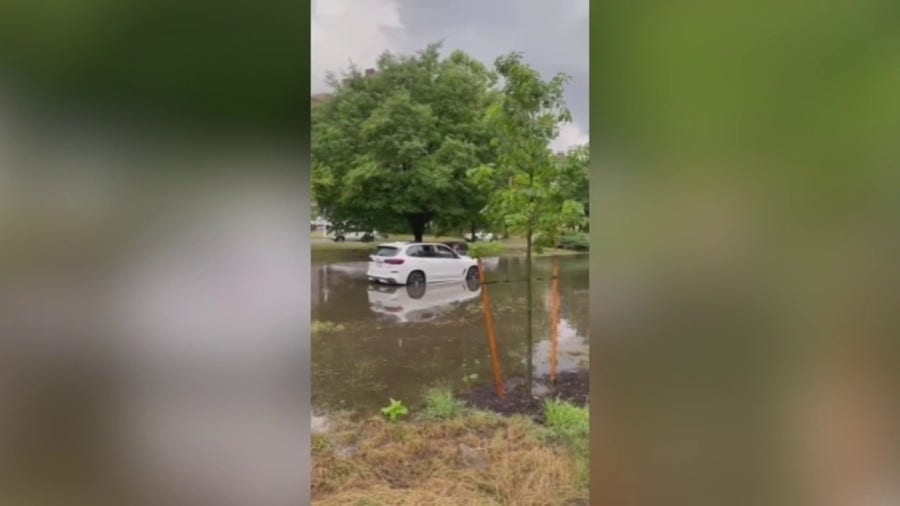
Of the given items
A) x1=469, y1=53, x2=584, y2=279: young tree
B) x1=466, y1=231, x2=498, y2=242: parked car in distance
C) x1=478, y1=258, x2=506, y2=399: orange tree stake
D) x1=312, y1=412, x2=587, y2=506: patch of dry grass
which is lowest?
x1=312, y1=412, x2=587, y2=506: patch of dry grass

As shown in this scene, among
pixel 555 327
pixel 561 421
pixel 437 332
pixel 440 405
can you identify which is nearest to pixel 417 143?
pixel 437 332

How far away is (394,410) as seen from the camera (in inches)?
86.3

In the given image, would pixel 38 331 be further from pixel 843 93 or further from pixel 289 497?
pixel 843 93

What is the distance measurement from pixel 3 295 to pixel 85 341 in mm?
120

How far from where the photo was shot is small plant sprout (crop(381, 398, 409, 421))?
218cm

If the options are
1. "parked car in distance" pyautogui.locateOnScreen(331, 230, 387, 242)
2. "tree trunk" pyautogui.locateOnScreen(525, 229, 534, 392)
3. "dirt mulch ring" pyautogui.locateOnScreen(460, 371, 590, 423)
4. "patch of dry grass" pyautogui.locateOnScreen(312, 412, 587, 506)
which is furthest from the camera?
"tree trunk" pyautogui.locateOnScreen(525, 229, 534, 392)

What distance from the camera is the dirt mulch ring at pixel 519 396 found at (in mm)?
2224

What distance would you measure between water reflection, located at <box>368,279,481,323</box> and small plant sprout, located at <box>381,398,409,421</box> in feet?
1.19

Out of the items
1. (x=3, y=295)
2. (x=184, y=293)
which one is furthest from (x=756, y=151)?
(x=3, y=295)

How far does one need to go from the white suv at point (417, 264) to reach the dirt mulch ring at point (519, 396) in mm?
525

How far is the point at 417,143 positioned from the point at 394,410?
1157 mm

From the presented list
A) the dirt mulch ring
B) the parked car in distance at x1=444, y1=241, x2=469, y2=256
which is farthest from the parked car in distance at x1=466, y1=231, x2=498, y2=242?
the dirt mulch ring

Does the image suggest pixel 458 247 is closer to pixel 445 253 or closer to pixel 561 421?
pixel 445 253

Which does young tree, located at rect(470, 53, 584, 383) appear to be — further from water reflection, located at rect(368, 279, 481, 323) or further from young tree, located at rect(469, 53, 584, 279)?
water reflection, located at rect(368, 279, 481, 323)
